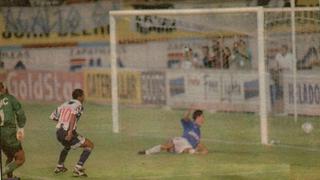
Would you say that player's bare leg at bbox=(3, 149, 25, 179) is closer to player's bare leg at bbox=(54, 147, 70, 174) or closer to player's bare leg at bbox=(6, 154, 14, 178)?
player's bare leg at bbox=(6, 154, 14, 178)

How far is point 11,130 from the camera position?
3.85m

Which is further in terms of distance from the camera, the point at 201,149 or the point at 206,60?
the point at 206,60

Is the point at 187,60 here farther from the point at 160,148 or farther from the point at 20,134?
the point at 20,134

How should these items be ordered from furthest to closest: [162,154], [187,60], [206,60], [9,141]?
1. [206,60]
2. [187,60]
3. [162,154]
4. [9,141]

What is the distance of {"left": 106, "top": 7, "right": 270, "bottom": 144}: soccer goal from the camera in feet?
13.4

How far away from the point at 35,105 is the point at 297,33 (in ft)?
4.15

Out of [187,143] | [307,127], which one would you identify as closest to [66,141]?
[187,143]

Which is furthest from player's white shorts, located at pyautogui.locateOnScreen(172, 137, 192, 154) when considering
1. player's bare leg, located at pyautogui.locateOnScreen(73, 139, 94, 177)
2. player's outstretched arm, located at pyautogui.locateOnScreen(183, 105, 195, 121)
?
player's bare leg, located at pyautogui.locateOnScreen(73, 139, 94, 177)

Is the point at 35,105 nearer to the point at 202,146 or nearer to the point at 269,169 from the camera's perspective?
the point at 202,146

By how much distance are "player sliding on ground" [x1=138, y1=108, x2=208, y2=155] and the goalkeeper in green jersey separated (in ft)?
1.78

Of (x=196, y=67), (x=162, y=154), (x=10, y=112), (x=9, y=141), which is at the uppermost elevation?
(x=196, y=67)

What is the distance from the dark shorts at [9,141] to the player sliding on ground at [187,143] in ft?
1.82

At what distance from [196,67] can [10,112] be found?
130 cm

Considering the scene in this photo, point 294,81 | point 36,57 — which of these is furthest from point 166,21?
point 294,81
